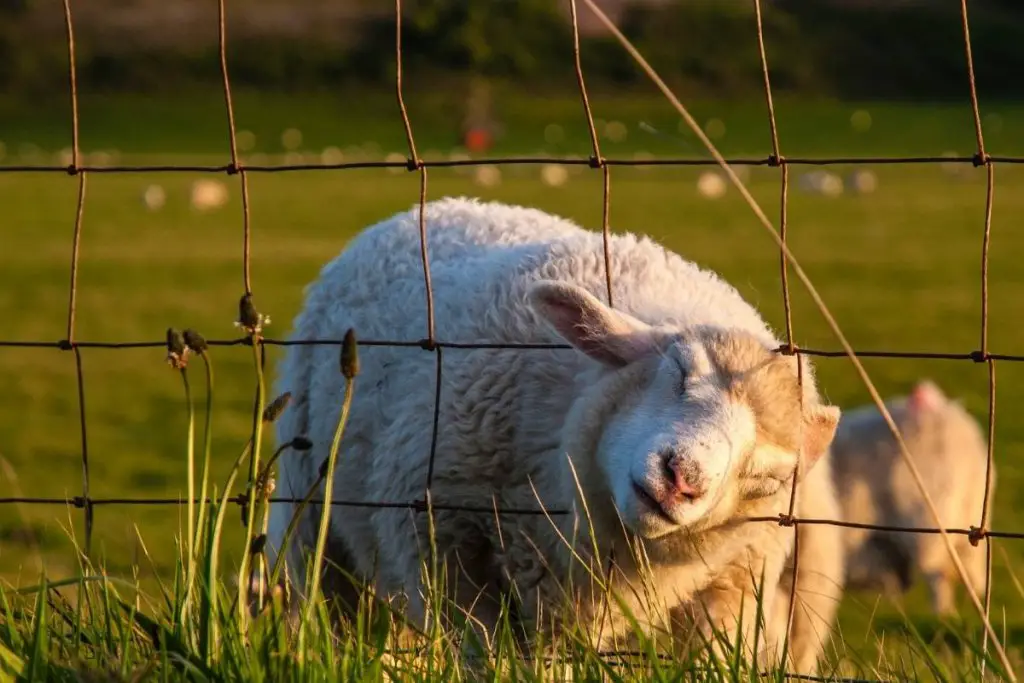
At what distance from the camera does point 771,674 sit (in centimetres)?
222

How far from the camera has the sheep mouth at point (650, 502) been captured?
2.66 meters

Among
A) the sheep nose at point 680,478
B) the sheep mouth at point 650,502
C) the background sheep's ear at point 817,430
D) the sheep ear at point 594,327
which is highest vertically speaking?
the sheep ear at point 594,327

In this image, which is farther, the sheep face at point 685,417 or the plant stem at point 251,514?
the sheep face at point 685,417

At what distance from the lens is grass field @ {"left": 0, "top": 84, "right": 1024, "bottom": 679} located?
916 centimetres

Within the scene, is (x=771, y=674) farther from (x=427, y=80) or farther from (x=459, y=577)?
(x=427, y=80)

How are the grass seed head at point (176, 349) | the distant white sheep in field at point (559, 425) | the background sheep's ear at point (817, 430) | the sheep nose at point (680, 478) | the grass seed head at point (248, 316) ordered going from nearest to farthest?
the grass seed head at point (176, 349)
the grass seed head at point (248, 316)
the sheep nose at point (680, 478)
the distant white sheep in field at point (559, 425)
the background sheep's ear at point (817, 430)

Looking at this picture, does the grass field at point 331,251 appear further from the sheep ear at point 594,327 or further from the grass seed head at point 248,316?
the grass seed head at point 248,316

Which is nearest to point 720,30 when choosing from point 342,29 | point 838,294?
point 838,294

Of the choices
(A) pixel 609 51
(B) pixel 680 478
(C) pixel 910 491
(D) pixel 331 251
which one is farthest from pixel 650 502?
(A) pixel 609 51

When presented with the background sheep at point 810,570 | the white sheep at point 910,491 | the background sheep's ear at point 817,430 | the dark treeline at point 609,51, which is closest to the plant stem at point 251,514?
the background sheep's ear at point 817,430

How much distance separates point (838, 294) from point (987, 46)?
59.3ft

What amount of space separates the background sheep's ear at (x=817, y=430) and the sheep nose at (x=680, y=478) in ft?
1.66

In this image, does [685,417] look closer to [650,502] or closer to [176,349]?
[650,502]

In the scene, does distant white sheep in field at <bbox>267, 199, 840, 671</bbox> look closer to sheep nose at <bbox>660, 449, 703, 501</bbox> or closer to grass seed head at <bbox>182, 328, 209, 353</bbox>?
sheep nose at <bbox>660, 449, 703, 501</bbox>
